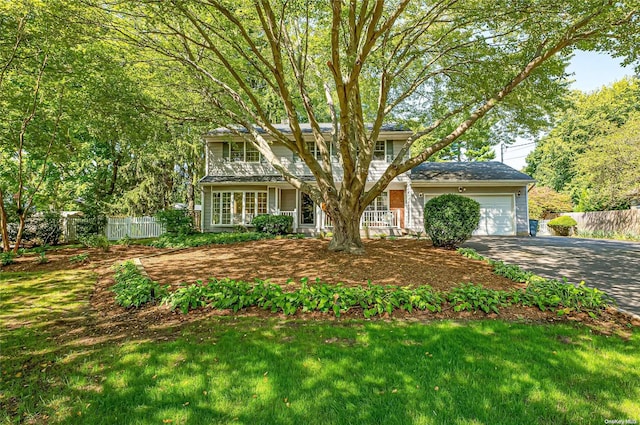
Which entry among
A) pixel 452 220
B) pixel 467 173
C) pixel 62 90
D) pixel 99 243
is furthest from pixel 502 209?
pixel 62 90

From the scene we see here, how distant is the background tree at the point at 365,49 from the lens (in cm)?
582

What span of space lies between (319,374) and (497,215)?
1516 centimetres

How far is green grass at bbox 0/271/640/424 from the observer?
2158 millimetres

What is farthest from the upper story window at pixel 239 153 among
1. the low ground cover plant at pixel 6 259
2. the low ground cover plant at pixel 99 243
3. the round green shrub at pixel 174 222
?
the low ground cover plant at pixel 6 259

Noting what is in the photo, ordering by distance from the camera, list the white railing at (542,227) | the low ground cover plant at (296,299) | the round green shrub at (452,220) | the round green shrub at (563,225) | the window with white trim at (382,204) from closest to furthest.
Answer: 1. the low ground cover plant at (296,299)
2. the round green shrub at (452,220)
3. the window with white trim at (382,204)
4. the round green shrub at (563,225)
5. the white railing at (542,227)

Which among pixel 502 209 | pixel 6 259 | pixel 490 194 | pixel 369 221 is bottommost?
pixel 6 259

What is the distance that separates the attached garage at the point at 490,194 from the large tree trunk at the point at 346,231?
8.28 m

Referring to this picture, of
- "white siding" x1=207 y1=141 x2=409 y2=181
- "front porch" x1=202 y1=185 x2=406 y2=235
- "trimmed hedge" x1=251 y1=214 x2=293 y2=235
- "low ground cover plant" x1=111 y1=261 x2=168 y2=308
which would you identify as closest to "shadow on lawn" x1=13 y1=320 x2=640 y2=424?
"low ground cover plant" x1=111 y1=261 x2=168 y2=308

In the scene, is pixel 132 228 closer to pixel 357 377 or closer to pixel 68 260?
pixel 68 260

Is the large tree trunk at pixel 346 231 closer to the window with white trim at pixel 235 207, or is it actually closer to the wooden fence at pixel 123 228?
the window with white trim at pixel 235 207

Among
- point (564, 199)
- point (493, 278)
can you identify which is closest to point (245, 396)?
point (493, 278)

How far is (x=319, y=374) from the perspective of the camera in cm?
262

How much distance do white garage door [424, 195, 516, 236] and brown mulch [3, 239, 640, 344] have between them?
7.40 meters

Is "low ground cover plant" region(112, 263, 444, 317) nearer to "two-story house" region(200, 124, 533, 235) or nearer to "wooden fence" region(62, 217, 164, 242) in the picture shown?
"two-story house" region(200, 124, 533, 235)
